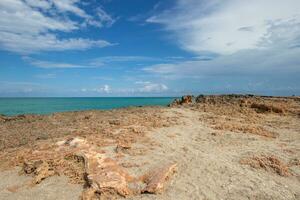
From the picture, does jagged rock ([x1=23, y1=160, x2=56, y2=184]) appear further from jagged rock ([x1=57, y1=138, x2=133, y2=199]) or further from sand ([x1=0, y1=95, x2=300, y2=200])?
jagged rock ([x1=57, y1=138, x2=133, y2=199])

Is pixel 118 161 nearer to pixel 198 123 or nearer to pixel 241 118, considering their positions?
pixel 198 123

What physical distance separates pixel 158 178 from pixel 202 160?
2.52 meters

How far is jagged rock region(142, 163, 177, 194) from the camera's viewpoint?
26.5 ft

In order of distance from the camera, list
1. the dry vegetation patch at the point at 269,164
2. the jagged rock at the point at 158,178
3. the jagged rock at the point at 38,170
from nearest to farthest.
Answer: the jagged rock at the point at 158,178
the jagged rock at the point at 38,170
the dry vegetation patch at the point at 269,164

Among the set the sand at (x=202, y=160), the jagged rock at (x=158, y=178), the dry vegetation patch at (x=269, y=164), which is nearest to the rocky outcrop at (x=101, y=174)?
the jagged rock at (x=158, y=178)

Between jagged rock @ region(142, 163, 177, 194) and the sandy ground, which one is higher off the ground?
jagged rock @ region(142, 163, 177, 194)

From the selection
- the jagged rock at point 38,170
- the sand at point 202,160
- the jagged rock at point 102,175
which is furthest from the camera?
the jagged rock at point 38,170

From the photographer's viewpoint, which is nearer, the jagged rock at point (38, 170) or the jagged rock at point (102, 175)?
the jagged rock at point (102, 175)

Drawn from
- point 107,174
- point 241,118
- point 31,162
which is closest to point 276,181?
point 107,174

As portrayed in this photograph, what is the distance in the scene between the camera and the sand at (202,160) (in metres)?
8.22

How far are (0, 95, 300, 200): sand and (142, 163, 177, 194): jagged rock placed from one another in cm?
14

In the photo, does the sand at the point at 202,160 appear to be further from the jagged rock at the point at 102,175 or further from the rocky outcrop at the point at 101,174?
the jagged rock at the point at 102,175

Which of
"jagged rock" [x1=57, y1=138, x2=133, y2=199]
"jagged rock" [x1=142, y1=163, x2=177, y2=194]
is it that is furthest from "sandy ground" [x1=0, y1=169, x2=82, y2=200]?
"jagged rock" [x1=142, y1=163, x2=177, y2=194]

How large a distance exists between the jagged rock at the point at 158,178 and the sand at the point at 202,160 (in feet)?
0.46
